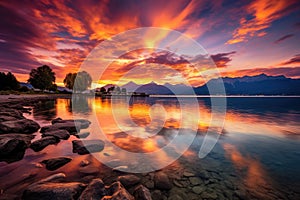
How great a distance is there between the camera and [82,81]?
112 metres

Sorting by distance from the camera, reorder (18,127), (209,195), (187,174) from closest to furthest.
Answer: (209,195), (187,174), (18,127)

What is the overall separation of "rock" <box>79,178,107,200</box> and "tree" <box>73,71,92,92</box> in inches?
4451

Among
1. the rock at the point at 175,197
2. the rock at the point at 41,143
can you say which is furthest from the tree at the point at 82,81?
the rock at the point at 175,197

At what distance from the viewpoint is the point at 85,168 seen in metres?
6.30

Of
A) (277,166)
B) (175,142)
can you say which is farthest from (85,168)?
(277,166)

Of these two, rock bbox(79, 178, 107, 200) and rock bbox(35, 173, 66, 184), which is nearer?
rock bbox(79, 178, 107, 200)

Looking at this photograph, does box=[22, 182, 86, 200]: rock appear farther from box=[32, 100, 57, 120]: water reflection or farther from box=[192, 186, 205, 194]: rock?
box=[32, 100, 57, 120]: water reflection

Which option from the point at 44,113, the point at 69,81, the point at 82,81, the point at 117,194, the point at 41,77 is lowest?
the point at 44,113

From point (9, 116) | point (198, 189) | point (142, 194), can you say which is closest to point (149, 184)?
point (142, 194)

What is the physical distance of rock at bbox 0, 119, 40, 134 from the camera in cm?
982

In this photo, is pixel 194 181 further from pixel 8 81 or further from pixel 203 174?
pixel 8 81

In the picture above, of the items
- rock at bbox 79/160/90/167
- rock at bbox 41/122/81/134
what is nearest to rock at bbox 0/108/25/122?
rock at bbox 41/122/81/134

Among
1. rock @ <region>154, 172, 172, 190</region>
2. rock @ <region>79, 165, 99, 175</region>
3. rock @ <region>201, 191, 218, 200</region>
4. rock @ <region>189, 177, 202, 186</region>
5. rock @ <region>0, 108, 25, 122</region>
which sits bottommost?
rock @ <region>189, 177, 202, 186</region>

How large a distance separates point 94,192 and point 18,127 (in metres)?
10.6
